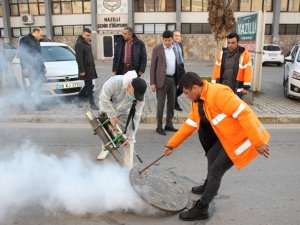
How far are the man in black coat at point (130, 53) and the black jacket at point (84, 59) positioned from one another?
3.15 ft

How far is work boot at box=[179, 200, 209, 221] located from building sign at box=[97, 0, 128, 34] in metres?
26.2

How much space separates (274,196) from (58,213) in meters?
2.40

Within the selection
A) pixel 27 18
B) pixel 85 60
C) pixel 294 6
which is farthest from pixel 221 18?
pixel 27 18

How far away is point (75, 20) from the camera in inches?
1130

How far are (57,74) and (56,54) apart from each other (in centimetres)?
132

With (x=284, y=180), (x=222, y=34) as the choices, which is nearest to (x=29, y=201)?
(x=284, y=180)

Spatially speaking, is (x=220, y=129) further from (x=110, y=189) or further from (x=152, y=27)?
(x=152, y=27)

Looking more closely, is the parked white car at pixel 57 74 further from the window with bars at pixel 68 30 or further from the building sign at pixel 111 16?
the window with bars at pixel 68 30

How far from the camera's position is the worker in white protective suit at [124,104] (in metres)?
3.48

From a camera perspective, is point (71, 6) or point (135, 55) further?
point (71, 6)

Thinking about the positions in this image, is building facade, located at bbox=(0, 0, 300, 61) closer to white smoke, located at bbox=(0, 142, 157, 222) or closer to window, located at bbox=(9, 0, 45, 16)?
window, located at bbox=(9, 0, 45, 16)

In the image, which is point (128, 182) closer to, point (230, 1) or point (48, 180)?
point (48, 180)

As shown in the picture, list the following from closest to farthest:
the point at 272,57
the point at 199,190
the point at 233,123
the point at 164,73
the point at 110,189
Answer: the point at 233,123 < the point at 110,189 < the point at 199,190 < the point at 164,73 < the point at 272,57

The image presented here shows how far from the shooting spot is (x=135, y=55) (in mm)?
6352
